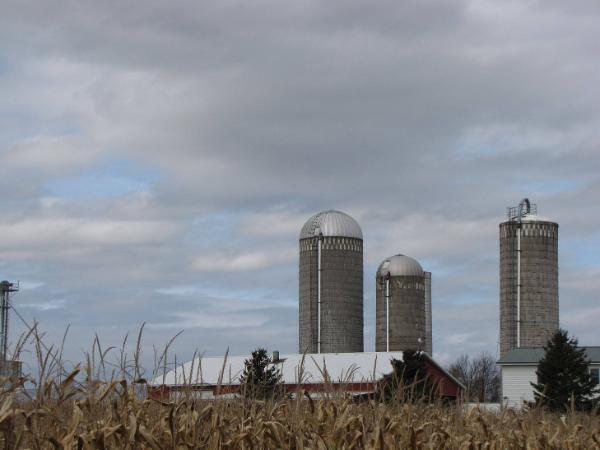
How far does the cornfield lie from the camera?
5.38 meters

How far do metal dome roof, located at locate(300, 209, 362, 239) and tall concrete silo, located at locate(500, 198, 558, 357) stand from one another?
1157 centimetres

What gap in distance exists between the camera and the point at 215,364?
68.9 meters

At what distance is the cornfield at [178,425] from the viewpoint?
5.38 metres

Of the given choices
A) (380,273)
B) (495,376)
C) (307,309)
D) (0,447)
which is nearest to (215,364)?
(307,309)

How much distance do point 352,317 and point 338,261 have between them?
4.38 m

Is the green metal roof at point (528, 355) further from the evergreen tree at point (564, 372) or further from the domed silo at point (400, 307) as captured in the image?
the evergreen tree at point (564, 372)

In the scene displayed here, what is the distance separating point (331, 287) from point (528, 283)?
14529 millimetres

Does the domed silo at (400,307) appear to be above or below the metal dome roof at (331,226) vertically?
below

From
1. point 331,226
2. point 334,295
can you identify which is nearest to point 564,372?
point 334,295

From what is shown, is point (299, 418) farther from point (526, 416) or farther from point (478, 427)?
point (526, 416)

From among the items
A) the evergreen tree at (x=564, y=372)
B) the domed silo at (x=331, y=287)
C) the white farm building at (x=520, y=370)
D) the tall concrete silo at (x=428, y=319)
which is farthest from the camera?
the tall concrete silo at (x=428, y=319)

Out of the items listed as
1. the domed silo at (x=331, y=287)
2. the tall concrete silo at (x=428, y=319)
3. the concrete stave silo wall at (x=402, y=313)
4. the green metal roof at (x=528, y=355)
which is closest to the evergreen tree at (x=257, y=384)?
the green metal roof at (x=528, y=355)

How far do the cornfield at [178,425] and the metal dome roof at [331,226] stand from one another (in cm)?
6739

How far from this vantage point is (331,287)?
74000 mm
